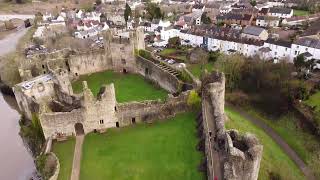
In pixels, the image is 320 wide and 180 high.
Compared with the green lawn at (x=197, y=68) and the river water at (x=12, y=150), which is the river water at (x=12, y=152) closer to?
the river water at (x=12, y=150)

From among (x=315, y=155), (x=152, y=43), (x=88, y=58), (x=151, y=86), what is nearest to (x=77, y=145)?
(x=151, y=86)

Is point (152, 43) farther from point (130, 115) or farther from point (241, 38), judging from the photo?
point (130, 115)

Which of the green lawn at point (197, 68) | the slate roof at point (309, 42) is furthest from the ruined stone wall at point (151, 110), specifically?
the slate roof at point (309, 42)

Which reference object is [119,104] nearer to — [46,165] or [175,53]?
[46,165]

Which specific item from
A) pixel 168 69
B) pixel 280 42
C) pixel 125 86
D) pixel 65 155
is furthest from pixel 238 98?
pixel 65 155

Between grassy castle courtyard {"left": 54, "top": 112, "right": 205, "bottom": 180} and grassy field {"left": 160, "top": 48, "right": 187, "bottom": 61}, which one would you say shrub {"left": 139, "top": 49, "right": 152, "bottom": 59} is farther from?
grassy field {"left": 160, "top": 48, "right": 187, "bottom": 61}
